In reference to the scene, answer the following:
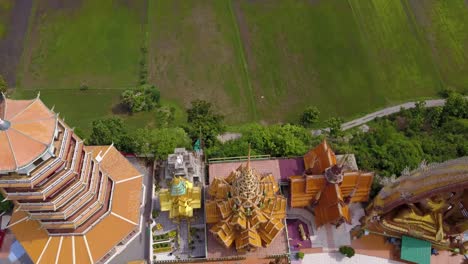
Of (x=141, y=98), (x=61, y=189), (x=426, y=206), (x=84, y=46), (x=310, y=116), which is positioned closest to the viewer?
(x=61, y=189)

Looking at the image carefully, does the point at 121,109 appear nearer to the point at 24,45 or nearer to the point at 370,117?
the point at 24,45

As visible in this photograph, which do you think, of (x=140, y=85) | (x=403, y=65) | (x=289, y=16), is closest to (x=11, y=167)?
(x=140, y=85)

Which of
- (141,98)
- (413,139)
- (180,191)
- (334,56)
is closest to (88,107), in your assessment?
(141,98)

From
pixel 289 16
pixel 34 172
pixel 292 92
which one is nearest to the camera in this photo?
pixel 34 172

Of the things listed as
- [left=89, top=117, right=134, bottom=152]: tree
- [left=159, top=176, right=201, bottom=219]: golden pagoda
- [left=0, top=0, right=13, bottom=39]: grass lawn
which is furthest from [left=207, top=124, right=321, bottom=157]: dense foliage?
[left=0, top=0, right=13, bottom=39]: grass lawn

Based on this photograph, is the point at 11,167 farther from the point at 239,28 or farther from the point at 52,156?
the point at 239,28

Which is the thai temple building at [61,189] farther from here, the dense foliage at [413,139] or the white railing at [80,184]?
the dense foliage at [413,139]
